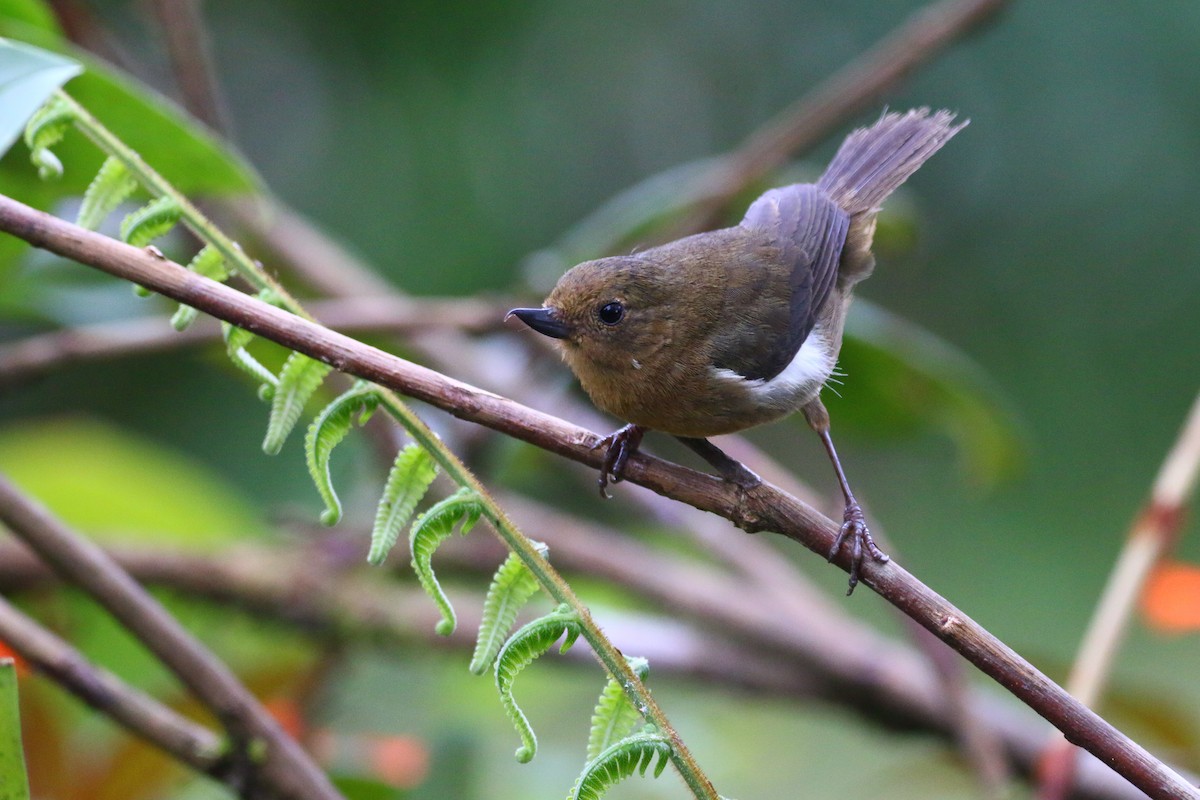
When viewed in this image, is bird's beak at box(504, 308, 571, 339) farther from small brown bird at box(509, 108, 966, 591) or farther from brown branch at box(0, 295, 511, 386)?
brown branch at box(0, 295, 511, 386)

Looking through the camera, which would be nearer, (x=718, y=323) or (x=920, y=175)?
(x=718, y=323)

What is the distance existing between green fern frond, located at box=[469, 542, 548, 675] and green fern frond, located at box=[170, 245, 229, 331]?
0.47m

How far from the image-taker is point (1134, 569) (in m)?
2.17

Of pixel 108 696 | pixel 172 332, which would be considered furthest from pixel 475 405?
pixel 172 332

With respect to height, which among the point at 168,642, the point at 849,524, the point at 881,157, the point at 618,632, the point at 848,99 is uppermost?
the point at 848,99

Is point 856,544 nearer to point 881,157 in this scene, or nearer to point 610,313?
point 610,313

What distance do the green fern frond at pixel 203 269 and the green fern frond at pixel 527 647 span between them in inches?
20.7

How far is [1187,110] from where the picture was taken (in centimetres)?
712

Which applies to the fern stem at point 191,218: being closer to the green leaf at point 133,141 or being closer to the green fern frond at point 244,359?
the green fern frond at point 244,359

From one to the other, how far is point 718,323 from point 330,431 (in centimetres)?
116

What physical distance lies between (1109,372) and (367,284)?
561 cm

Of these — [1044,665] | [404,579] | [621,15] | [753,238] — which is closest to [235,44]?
[621,15]

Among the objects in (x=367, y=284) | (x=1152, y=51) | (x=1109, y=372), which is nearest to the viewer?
(x=367, y=284)

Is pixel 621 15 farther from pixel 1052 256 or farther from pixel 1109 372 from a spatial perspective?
pixel 1109 372
